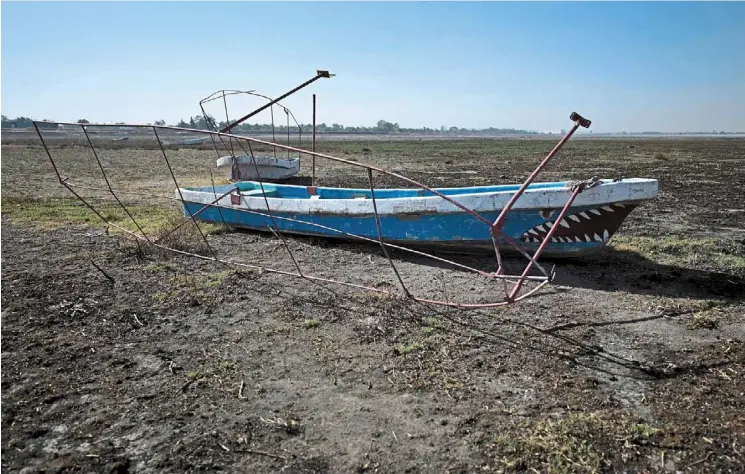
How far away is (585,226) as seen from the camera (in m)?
5.57

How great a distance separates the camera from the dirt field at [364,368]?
8.88 ft

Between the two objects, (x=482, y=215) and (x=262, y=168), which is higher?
(x=262, y=168)

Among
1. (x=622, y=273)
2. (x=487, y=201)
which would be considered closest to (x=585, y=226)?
(x=622, y=273)

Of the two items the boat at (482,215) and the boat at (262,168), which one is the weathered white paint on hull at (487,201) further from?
the boat at (262,168)

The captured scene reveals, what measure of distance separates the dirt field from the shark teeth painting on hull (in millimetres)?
443

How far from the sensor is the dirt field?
2.71m

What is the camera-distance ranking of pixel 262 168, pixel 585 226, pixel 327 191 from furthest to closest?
pixel 262 168 → pixel 327 191 → pixel 585 226

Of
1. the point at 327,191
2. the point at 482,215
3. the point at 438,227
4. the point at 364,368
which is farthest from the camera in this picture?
the point at 327,191

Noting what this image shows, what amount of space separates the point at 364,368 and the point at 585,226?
336cm

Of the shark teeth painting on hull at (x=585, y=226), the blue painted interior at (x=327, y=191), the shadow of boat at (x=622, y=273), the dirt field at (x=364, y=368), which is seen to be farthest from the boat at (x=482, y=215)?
the blue painted interior at (x=327, y=191)

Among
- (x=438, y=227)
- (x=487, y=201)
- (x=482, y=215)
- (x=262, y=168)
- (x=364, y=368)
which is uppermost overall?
(x=262, y=168)

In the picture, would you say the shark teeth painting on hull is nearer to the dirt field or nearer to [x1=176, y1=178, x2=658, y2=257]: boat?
[x1=176, y1=178, x2=658, y2=257]: boat

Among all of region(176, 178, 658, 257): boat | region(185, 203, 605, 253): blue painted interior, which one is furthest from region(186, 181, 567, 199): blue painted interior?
region(185, 203, 605, 253): blue painted interior

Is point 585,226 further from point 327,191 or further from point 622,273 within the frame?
point 327,191
